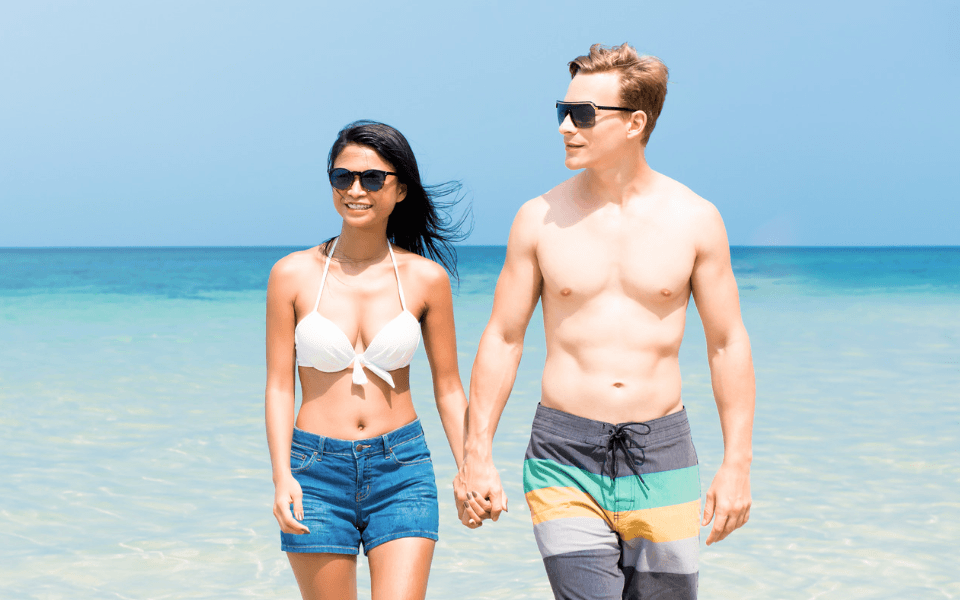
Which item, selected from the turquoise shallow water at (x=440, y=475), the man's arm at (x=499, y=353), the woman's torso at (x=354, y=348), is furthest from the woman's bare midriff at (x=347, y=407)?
the turquoise shallow water at (x=440, y=475)

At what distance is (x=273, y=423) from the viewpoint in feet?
11.5

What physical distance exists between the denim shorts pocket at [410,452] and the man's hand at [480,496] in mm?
323

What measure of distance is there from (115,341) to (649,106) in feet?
52.4

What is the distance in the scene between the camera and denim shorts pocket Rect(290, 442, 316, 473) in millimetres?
3471

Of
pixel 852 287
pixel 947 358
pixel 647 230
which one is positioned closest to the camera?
pixel 647 230

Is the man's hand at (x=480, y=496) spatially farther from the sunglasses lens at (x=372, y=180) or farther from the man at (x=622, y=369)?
the sunglasses lens at (x=372, y=180)

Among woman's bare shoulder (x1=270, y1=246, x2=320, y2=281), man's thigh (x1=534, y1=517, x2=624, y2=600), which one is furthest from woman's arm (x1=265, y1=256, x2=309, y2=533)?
man's thigh (x1=534, y1=517, x2=624, y2=600)

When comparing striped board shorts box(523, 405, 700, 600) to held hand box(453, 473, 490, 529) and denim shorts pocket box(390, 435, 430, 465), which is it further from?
denim shorts pocket box(390, 435, 430, 465)

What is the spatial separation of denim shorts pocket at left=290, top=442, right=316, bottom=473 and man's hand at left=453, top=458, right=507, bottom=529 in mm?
599

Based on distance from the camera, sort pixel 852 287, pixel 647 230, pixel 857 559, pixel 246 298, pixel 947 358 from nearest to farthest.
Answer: pixel 647 230, pixel 857 559, pixel 947 358, pixel 246 298, pixel 852 287

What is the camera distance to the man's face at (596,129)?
3.14 m

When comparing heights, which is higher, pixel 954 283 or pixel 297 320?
pixel 297 320

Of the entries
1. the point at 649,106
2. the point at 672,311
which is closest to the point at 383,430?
the point at 672,311

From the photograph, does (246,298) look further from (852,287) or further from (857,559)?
(857,559)
